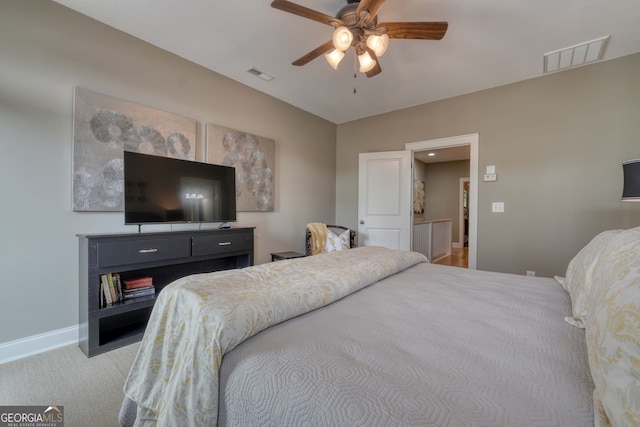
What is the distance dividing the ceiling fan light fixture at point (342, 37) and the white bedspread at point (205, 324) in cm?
154

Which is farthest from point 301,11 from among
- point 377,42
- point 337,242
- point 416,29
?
point 337,242

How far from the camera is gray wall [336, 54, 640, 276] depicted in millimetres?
2662

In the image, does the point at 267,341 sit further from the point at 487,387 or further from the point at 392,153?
the point at 392,153

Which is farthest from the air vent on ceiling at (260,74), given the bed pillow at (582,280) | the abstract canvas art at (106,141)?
the bed pillow at (582,280)

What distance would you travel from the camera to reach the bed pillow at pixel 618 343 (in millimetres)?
440

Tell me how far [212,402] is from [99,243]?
1.81m

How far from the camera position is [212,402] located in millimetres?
757

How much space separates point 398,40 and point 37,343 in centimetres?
388

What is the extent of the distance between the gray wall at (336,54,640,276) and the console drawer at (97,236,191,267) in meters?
3.50

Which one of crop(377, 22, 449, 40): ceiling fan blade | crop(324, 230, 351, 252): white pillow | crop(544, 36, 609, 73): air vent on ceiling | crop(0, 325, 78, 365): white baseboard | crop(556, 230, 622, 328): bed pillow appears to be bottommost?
crop(0, 325, 78, 365): white baseboard

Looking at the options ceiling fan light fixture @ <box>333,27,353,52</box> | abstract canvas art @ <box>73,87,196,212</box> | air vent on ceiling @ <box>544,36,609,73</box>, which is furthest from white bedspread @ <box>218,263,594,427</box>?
air vent on ceiling @ <box>544,36,609,73</box>

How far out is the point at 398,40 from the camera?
242 centimetres

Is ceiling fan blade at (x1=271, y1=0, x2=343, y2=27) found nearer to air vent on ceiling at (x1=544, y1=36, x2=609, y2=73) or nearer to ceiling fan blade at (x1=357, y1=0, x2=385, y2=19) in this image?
ceiling fan blade at (x1=357, y1=0, x2=385, y2=19)

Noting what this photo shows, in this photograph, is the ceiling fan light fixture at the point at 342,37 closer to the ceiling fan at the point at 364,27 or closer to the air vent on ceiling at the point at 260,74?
the ceiling fan at the point at 364,27
